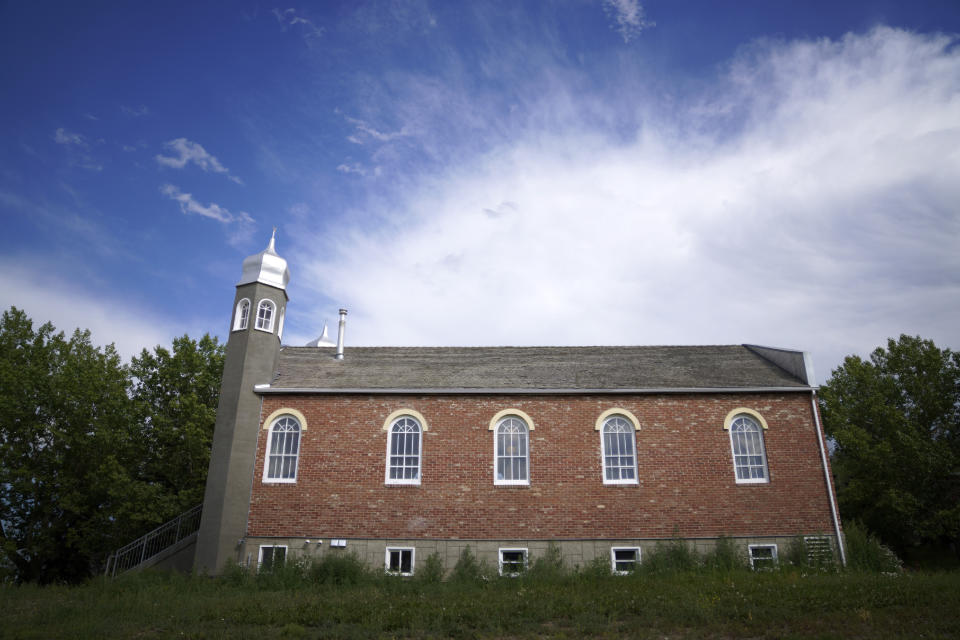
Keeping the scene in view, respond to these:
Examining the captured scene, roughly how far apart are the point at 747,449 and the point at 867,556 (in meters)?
3.99

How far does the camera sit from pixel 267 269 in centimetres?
1962

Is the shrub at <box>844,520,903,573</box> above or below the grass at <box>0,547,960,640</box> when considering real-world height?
above


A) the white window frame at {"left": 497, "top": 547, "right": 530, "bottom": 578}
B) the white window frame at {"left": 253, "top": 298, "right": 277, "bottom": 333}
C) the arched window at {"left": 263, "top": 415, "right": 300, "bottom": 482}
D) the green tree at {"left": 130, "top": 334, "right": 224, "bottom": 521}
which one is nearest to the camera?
the white window frame at {"left": 497, "top": 547, "right": 530, "bottom": 578}

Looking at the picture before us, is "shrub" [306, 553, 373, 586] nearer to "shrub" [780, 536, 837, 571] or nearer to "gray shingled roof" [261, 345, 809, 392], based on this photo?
"gray shingled roof" [261, 345, 809, 392]

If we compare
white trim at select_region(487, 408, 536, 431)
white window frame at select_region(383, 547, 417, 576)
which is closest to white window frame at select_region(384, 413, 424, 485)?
white window frame at select_region(383, 547, 417, 576)

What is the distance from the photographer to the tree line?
76.8 ft

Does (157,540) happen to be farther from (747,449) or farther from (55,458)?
(747,449)

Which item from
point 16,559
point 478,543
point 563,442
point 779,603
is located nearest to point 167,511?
point 16,559

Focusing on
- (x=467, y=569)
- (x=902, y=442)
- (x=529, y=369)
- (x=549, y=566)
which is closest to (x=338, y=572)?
(x=467, y=569)

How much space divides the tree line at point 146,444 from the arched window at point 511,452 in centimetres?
1509

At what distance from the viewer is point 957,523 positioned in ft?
81.5

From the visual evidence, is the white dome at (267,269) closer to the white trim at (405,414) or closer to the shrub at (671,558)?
the white trim at (405,414)

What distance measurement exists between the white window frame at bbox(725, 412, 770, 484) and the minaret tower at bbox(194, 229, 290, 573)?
1417cm

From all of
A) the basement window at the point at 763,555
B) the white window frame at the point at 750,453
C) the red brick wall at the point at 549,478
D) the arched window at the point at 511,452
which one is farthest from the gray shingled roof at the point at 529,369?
the basement window at the point at 763,555
